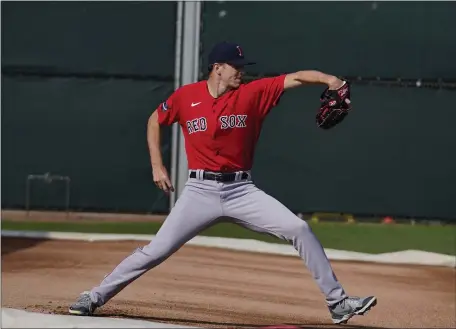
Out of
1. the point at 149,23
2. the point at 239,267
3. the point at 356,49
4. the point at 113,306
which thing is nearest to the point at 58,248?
the point at 239,267

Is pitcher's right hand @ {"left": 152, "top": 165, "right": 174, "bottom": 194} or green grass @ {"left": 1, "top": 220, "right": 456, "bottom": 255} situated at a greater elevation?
pitcher's right hand @ {"left": 152, "top": 165, "right": 174, "bottom": 194}

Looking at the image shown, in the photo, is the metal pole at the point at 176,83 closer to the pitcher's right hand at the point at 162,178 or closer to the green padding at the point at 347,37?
the green padding at the point at 347,37

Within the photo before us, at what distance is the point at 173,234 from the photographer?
5.69 metres

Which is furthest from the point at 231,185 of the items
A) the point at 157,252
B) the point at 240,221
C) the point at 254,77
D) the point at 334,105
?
the point at 254,77

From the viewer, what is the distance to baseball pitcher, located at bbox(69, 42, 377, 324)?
5656mm

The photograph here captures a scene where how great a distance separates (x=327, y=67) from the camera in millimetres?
15203

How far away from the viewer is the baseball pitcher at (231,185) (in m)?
5.66

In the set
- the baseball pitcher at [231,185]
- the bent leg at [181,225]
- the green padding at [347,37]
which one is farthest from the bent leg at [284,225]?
the green padding at [347,37]

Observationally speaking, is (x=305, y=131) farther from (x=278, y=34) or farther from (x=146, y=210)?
(x=146, y=210)

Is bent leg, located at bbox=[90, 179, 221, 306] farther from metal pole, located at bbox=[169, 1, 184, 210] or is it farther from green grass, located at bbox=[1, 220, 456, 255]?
metal pole, located at bbox=[169, 1, 184, 210]

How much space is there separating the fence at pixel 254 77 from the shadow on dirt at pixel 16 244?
386cm

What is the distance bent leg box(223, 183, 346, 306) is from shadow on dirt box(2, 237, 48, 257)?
5.41 metres

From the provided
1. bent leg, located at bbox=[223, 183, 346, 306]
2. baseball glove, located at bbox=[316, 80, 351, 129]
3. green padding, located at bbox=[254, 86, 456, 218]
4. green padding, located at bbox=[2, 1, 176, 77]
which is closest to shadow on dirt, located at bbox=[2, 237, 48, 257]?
green padding, located at bbox=[2, 1, 176, 77]

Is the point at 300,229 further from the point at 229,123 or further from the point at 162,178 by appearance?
the point at 162,178
